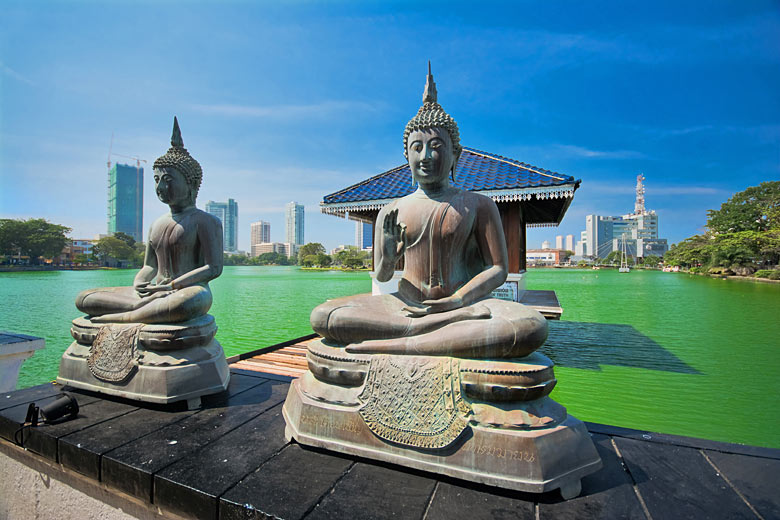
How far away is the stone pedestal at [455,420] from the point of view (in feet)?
5.80

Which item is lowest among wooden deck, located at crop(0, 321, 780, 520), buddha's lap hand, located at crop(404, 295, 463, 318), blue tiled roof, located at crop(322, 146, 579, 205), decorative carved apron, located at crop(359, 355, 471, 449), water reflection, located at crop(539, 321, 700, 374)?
water reflection, located at crop(539, 321, 700, 374)

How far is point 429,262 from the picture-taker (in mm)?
→ 2475

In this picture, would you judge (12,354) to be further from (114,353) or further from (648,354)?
(648,354)

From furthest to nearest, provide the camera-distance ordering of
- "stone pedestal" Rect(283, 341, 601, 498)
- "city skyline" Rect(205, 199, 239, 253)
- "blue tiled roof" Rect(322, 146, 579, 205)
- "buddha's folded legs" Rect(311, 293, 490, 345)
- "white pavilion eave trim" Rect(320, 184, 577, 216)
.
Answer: "city skyline" Rect(205, 199, 239, 253)
"blue tiled roof" Rect(322, 146, 579, 205)
"white pavilion eave trim" Rect(320, 184, 577, 216)
"buddha's folded legs" Rect(311, 293, 490, 345)
"stone pedestal" Rect(283, 341, 601, 498)

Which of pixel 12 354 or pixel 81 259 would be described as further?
pixel 81 259

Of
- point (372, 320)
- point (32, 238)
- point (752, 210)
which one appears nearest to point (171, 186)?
point (372, 320)

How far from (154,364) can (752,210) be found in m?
42.9

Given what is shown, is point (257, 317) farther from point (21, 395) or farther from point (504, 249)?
point (504, 249)

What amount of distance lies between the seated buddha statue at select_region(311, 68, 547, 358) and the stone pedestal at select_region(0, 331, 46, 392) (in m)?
3.80

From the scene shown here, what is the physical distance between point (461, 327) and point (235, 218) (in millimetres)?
99216

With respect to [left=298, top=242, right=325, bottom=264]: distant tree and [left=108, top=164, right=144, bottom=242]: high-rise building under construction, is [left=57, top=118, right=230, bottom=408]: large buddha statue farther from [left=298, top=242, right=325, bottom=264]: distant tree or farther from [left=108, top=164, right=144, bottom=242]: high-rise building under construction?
[left=108, top=164, right=144, bottom=242]: high-rise building under construction

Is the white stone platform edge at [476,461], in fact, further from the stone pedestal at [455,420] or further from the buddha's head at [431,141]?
the buddha's head at [431,141]

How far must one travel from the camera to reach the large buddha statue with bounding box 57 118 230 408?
111 inches

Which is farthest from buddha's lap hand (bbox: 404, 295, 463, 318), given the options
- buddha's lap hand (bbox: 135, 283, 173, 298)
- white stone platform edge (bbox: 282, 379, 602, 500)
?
buddha's lap hand (bbox: 135, 283, 173, 298)
